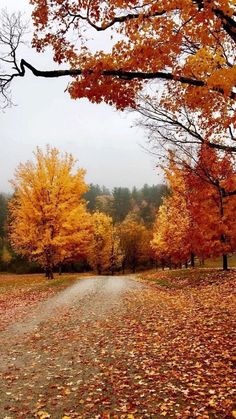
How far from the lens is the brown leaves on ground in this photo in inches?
261

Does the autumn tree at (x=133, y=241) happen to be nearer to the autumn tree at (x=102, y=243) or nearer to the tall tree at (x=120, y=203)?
the autumn tree at (x=102, y=243)

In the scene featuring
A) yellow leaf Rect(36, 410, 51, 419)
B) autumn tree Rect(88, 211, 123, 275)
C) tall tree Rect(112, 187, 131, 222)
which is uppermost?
tall tree Rect(112, 187, 131, 222)

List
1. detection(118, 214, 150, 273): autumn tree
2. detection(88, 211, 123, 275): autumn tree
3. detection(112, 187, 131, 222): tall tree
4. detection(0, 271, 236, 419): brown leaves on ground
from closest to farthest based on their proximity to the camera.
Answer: detection(0, 271, 236, 419): brown leaves on ground, detection(88, 211, 123, 275): autumn tree, detection(118, 214, 150, 273): autumn tree, detection(112, 187, 131, 222): tall tree

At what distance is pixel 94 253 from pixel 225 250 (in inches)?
1394

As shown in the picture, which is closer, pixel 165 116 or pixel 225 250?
pixel 165 116

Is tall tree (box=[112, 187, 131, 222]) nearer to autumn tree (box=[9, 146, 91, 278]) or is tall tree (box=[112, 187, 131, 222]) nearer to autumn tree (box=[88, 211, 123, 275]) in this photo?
autumn tree (box=[88, 211, 123, 275])

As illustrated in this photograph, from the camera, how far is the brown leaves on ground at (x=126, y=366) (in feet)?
21.7

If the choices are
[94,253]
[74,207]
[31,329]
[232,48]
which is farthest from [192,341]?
[94,253]

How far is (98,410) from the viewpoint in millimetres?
6547

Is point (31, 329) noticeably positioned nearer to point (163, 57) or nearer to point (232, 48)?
point (163, 57)

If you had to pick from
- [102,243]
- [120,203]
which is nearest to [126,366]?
[102,243]

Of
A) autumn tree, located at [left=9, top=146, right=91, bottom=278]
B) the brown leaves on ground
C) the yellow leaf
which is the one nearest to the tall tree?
autumn tree, located at [left=9, top=146, right=91, bottom=278]

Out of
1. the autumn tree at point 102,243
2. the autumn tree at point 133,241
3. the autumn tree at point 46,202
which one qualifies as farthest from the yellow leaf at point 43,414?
the autumn tree at point 133,241

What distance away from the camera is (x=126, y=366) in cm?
877
